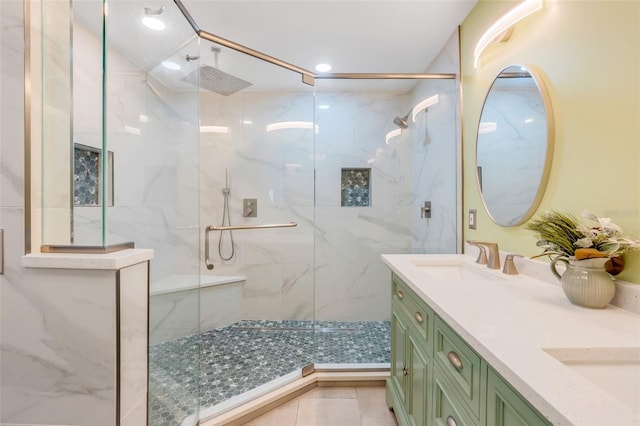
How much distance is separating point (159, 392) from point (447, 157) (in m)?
2.27

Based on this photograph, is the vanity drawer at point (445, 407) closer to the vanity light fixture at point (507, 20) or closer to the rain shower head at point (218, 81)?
the vanity light fixture at point (507, 20)

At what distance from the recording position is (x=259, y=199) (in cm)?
269

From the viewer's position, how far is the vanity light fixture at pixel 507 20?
3.89 ft

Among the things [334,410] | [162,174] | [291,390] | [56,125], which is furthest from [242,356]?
[56,125]

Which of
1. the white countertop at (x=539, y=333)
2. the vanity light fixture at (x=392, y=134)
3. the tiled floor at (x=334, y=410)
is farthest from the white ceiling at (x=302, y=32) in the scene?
the tiled floor at (x=334, y=410)

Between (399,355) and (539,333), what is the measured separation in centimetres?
97

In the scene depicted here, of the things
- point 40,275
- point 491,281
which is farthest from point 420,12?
point 40,275

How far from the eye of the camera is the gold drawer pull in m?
0.82

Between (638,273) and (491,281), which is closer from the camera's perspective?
(638,273)

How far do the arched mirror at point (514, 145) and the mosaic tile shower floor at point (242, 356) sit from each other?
1387 mm

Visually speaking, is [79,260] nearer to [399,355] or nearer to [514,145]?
[399,355]

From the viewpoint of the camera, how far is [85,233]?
0.96m

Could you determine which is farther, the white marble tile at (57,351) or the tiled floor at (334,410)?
the tiled floor at (334,410)

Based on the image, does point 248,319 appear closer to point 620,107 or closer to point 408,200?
point 408,200
